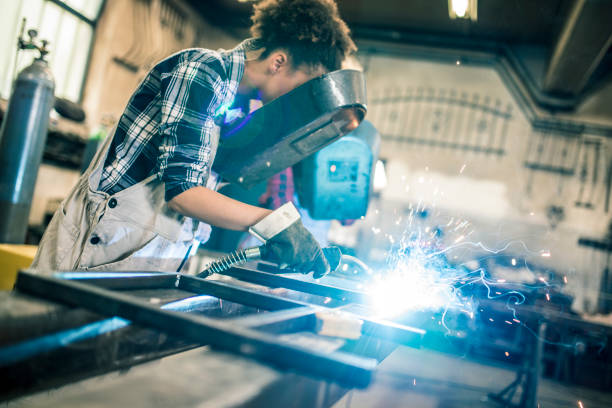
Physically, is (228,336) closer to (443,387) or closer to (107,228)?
(107,228)

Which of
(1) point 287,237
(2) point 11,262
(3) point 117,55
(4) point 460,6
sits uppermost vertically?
(4) point 460,6

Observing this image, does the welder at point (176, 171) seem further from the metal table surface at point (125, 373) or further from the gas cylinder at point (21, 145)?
the gas cylinder at point (21, 145)

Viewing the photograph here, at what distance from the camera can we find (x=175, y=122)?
1076 millimetres

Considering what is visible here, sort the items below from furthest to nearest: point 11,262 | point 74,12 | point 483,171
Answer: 1. point 483,171
2. point 74,12
3. point 11,262

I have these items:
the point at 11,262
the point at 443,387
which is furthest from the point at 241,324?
the point at 443,387

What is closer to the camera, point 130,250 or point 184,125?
point 184,125

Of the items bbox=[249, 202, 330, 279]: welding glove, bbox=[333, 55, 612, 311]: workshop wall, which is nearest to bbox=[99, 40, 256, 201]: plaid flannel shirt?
bbox=[249, 202, 330, 279]: welding glove

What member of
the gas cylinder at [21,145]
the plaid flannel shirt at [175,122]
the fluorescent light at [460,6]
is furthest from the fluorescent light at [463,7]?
the gas cylinder at [21,145]

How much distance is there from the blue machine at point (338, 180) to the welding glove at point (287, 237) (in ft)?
2.40

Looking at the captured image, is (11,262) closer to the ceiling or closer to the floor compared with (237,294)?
closer to the floor

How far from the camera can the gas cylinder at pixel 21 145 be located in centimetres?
293

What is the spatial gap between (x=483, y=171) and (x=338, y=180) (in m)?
4.53

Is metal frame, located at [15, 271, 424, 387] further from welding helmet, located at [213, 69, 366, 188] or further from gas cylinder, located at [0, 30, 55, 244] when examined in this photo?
gas cylinder, located at [0, 30, 55, 244]

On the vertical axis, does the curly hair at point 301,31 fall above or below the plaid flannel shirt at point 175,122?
above
